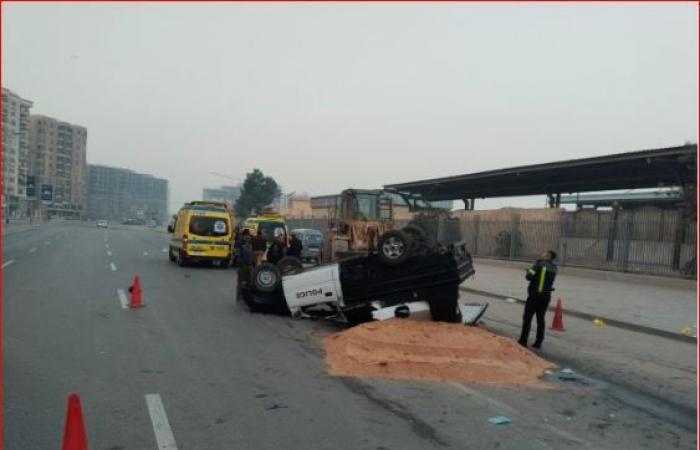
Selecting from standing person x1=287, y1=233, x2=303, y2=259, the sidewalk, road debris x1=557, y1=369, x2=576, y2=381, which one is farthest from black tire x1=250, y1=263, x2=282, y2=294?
the sidewalk

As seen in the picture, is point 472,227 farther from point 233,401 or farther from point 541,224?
point 233,401

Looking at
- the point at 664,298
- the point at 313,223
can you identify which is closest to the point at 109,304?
the point at 664,298

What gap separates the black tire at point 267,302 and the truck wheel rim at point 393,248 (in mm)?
2663

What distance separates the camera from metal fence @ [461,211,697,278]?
19250 mm

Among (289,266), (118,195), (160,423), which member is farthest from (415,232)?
(118,195)

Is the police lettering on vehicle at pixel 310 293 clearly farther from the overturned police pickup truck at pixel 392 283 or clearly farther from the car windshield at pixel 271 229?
the car windshield at pixel 271 229

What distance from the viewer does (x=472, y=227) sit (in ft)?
102

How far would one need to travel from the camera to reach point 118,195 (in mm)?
181000

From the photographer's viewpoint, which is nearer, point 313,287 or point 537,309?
point 537,309

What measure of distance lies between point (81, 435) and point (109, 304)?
8.51 metres

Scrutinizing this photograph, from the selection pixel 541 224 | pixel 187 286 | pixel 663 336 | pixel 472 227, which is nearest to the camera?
pixel 663 336

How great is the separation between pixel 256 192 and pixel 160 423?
264 ft

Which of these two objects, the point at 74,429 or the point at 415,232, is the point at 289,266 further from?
the point at 74,429

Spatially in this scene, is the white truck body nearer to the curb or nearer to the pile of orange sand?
the pile of orange sand
